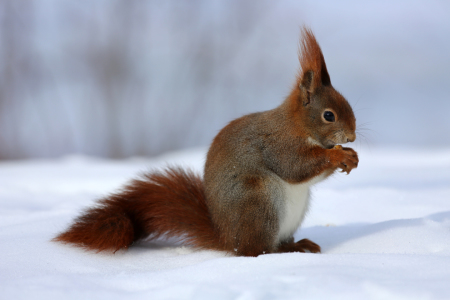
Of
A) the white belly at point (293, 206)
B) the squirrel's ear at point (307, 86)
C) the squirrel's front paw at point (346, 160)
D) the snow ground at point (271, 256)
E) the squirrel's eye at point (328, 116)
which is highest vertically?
the squirrel's ear at point (307, 86)

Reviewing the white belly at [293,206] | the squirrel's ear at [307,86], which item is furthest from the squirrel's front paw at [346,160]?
the squirrel's ear at [307,86]

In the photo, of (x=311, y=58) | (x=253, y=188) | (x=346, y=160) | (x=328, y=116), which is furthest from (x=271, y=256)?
(x=311, y=58)

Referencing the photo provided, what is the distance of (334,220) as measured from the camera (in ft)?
7.75

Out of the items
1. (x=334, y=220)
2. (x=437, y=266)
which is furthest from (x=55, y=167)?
(x=437, y=266)

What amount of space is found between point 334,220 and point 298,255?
3.60 ft

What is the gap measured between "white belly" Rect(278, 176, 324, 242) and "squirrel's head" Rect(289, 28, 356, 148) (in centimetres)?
19

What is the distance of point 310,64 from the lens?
1814 mm

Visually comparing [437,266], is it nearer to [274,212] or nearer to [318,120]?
[274,212]

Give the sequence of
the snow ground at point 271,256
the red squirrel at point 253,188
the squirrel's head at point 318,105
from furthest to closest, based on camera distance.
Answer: the squirrel's head at point 318,105, the red squirrel at point 253,188, the snow ground at point 271,256

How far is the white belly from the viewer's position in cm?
169

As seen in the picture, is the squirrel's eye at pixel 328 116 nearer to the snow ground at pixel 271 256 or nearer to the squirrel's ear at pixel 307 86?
the squirrel's ear at pixel 307 86

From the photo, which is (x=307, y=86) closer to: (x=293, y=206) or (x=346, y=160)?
(x=346, y=160)

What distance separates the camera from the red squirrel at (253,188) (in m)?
1.63

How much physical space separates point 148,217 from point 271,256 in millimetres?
704
